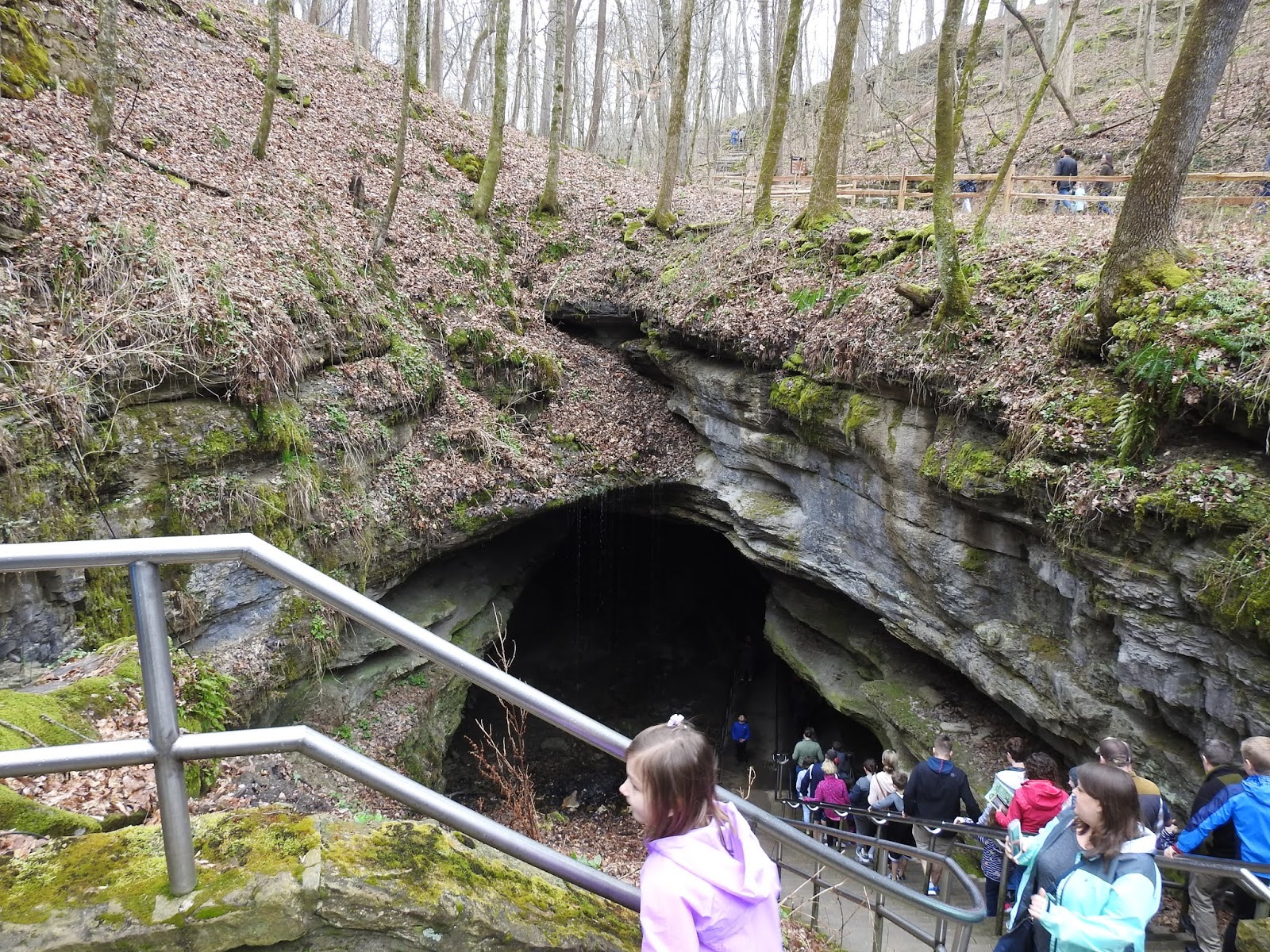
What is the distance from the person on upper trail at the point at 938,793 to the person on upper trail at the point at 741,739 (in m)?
6.03

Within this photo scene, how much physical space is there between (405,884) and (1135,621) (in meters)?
7.36

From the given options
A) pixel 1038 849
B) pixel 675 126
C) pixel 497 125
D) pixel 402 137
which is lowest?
pixel 1038 849

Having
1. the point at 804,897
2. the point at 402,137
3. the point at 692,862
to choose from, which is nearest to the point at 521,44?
the point at 402,137

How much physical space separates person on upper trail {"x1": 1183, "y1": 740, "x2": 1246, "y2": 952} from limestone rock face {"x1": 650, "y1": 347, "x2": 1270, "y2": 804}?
1674mm

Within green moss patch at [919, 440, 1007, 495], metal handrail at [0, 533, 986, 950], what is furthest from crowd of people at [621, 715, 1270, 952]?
green moss patch at [919, 440, 1007, 495]

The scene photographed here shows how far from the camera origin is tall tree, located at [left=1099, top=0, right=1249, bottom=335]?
6543 mm

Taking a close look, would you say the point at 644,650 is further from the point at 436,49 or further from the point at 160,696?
the point at 436,49

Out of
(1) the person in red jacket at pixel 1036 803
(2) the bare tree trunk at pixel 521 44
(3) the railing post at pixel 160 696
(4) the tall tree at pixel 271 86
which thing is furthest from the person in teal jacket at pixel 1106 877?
(2) the bare tree trunk at pixel 521 44

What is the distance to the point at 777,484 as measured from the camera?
12.2m

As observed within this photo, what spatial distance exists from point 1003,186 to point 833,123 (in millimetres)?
3545

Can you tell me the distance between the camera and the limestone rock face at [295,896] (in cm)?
159

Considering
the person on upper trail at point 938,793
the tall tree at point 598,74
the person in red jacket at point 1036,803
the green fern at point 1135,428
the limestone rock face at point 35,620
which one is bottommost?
the person on upper trail at point 938,793

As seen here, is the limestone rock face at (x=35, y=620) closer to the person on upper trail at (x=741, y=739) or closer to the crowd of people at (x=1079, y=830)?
the crowd of people at (x=1079, y=830)

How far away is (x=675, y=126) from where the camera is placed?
15141 millimetres
